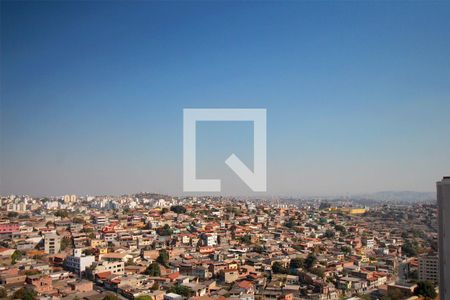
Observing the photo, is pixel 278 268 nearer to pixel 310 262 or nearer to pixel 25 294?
pixel 310 262

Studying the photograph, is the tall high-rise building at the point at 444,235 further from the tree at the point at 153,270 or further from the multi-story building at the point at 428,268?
the tree at the point at 153,270

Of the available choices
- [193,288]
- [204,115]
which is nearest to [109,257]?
[193,288]

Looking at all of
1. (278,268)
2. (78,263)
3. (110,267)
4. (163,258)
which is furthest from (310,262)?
(78,263)

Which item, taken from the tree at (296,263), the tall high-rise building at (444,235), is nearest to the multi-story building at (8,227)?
the tree at (296,263)

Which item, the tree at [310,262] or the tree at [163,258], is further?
the tree at [163,258]

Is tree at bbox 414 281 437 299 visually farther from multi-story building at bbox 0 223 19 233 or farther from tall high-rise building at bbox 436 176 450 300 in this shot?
multi-story building at bbox 0 223 19 233
